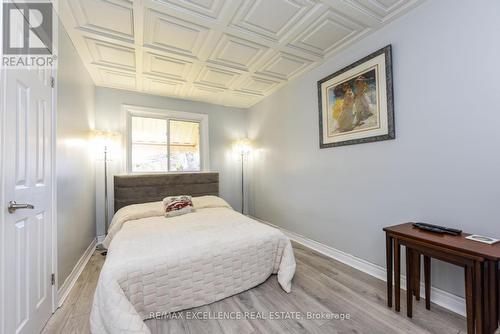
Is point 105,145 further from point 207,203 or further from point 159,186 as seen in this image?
point 207,203

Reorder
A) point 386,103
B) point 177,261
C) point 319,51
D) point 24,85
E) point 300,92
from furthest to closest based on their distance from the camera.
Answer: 1. point 300,92
2. point 319,51
3. point 386,103
4. point 177,261
5. point 24,85

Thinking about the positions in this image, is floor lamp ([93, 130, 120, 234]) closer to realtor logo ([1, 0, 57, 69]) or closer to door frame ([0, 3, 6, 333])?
realtor logo ([1, 0, 57, 69])

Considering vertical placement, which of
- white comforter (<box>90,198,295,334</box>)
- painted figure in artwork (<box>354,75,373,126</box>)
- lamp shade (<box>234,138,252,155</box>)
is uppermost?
painted figure in artwork (<box>354,75,373,126</box>)

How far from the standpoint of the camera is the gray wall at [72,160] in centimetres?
188

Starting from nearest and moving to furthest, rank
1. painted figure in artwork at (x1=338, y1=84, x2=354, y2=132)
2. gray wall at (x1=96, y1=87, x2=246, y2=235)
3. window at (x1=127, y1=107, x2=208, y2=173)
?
painted figure in artwork at (x1=338, y1=84, x2=354, y2=132) < gray wall at (x1=96, y1=87, x2=246, y2=235) < window at (x1=127, y1=107, x2=208, y2=173)

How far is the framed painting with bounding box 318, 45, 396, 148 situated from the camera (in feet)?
6.77

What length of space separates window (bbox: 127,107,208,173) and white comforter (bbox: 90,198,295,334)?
61.9 inches

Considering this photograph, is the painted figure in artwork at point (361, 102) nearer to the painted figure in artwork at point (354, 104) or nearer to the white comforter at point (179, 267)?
the painted figure in artwork at point (354, 104)

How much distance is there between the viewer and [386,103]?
206cm

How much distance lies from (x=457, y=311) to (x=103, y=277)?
2.70m

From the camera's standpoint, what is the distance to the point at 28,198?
4.42 feet

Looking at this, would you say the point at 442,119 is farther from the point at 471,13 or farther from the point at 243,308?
the point at 243,308

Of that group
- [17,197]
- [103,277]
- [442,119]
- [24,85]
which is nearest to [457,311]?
[442,119]

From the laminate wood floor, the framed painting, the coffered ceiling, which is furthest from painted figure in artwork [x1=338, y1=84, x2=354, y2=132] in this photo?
the laminate wood floor
